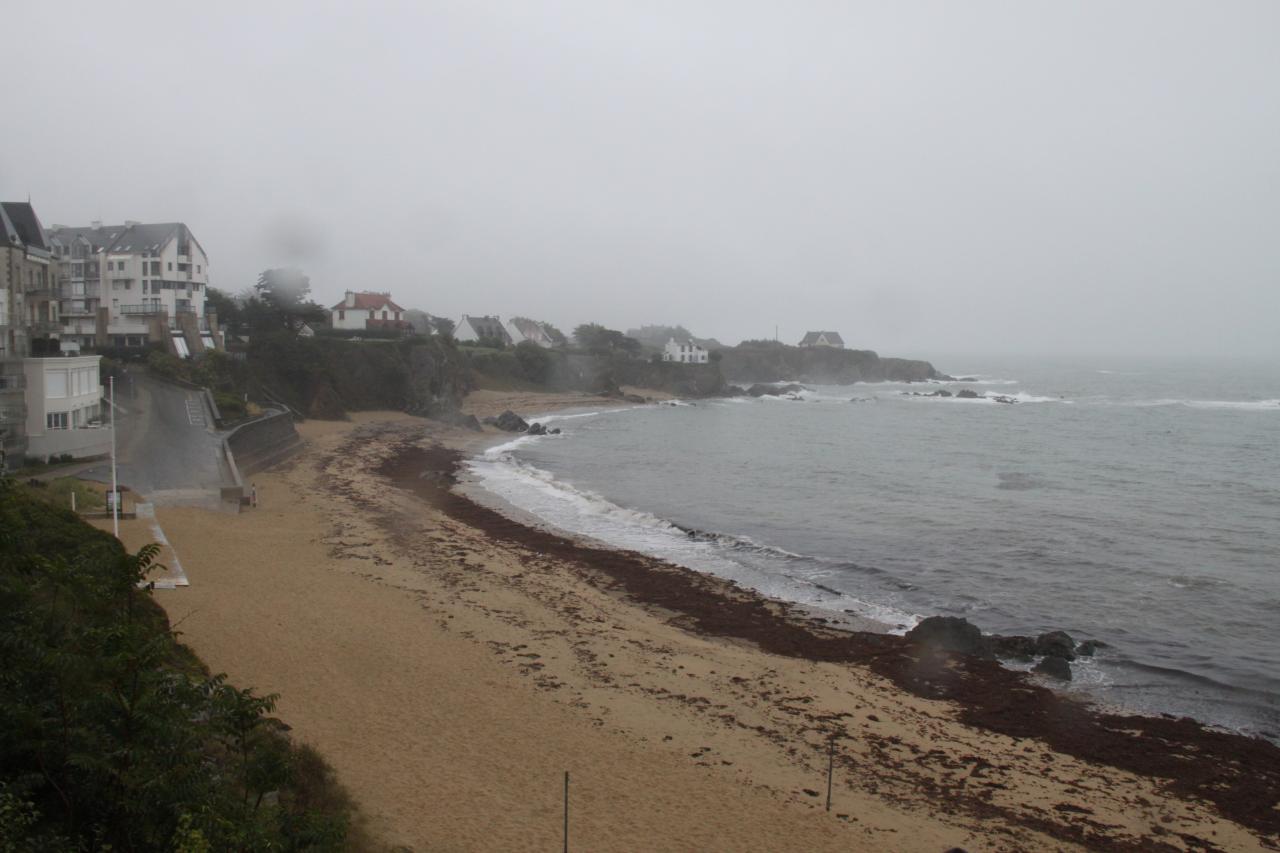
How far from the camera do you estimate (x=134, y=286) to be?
151 ft

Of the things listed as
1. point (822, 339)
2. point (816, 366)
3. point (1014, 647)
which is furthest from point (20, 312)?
point (822, 339)

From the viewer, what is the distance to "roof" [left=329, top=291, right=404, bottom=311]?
74.4m

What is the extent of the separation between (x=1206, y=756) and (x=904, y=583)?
9017mm

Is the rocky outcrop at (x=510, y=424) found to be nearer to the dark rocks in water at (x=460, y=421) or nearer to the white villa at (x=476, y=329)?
the dark rocks in water at (x=460, y=421)

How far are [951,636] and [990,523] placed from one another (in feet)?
42.5

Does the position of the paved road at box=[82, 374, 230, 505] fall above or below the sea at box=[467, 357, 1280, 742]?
above

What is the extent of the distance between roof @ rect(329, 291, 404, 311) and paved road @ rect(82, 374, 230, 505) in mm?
37494

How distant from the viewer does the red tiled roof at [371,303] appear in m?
74.4

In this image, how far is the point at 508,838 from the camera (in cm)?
926

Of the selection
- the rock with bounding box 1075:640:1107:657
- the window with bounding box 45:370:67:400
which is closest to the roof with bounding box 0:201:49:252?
the window with bounding box 45:370:67:400

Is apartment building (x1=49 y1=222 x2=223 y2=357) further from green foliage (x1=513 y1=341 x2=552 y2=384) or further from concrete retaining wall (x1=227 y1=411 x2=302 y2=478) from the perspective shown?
green foliage (x1=513 y1=341 x2=552 y2=384)

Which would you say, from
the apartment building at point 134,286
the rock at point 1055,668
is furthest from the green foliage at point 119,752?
the apartment building at point 134,286

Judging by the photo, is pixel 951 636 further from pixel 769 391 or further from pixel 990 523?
pixel 769 391

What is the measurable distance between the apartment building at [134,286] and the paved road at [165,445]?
27.1 ft
